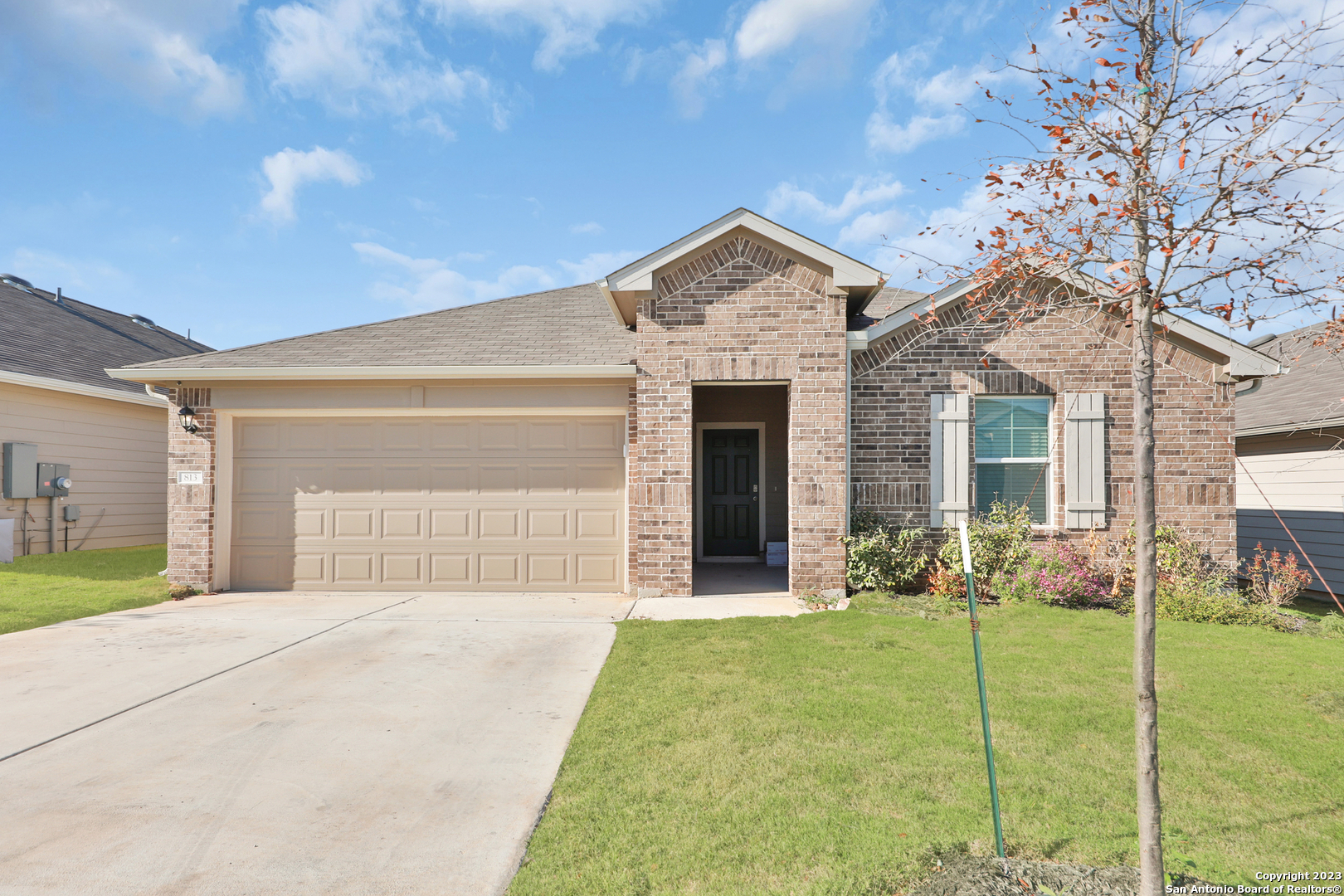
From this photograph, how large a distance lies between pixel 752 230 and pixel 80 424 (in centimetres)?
1278

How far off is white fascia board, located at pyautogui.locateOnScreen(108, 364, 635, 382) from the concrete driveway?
3204 mm

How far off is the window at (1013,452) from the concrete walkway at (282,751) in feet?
17.2

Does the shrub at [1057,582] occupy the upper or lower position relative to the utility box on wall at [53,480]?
lower

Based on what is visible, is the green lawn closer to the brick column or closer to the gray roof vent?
the brick column

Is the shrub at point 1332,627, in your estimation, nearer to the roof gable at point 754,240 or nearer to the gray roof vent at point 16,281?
the roof gable at point 754,240

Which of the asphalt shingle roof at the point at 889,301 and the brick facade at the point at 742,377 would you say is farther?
A: the asphalt shingle roof at the point at 889,301

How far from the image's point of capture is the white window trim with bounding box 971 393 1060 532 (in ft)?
27.6

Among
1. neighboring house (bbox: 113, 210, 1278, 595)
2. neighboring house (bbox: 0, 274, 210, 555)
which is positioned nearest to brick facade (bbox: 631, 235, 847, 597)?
neighboring house (bbox: 113, 210, 1278, 595)

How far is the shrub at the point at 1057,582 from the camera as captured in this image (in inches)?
300

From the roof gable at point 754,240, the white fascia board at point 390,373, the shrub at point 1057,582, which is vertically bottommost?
the shrub at point 1057,582

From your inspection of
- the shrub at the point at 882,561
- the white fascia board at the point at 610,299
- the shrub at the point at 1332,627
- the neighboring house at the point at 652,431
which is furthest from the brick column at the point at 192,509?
the shrub at the point at 1332,627

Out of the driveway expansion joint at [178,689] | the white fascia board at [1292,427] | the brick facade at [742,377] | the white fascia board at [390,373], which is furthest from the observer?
the white fascia board at [390,373]

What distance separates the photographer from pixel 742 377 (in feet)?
27.2

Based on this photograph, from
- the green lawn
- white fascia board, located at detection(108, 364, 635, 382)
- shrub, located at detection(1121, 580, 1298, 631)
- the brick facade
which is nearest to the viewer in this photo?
the green lawn
